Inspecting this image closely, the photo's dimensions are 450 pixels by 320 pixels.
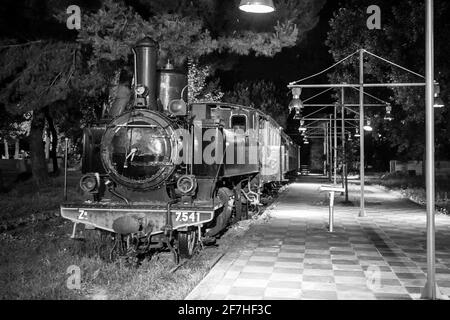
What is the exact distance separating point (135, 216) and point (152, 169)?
97 centimetres

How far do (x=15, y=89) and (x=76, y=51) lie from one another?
→ 2757 millimetres

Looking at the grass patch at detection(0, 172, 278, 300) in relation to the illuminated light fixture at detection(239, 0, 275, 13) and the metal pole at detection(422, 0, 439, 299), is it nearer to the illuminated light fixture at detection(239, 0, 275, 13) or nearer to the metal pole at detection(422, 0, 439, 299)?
the metal pole at detection(422, 0, 439, 299)

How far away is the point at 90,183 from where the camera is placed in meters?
9.16

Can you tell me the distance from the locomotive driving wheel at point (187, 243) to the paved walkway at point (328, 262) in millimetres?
681

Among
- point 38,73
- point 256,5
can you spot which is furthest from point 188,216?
Answer: point 38,73

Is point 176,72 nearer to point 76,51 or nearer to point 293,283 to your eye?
point 293,283

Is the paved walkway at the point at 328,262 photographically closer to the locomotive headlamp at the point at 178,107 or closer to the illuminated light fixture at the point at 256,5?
the locomotive headlamp at the point at 178,107

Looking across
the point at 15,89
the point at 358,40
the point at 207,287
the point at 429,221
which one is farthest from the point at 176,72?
the point at 358,40

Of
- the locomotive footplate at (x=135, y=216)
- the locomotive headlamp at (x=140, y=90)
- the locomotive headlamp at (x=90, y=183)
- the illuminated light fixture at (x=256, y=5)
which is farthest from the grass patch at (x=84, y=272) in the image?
the illuminated light fixture at (x=256, y=5)

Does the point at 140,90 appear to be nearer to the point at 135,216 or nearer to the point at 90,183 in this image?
the point at 90,183

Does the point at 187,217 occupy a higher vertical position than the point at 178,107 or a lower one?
lower

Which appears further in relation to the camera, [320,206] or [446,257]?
[320,206]

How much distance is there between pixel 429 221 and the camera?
21.0ft

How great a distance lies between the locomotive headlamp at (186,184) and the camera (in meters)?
8.82
